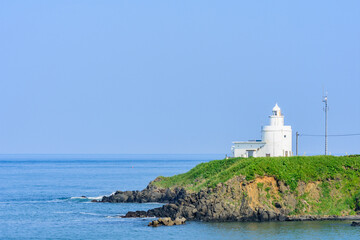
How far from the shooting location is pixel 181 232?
55406 millimetres

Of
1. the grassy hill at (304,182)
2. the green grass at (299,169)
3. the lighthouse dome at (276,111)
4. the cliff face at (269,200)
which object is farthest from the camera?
the lighthouse dome at (276,111)

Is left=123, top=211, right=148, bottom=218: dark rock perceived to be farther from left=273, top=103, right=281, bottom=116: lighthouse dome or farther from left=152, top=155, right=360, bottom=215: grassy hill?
left=273, top=103, right=281, bottom=116: lighthouse dome

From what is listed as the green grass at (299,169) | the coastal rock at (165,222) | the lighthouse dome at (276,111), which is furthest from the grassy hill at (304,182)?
the lighthouse dome at (276,111)

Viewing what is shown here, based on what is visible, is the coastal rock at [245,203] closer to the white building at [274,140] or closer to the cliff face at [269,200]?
the cliff face at [269,200]

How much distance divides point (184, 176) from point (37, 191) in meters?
27.0

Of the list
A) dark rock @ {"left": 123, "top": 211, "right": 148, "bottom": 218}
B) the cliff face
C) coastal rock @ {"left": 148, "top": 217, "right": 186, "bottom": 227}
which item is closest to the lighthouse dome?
the cliff face

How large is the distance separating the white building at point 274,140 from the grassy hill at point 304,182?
55.4ft

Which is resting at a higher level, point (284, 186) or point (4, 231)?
point (284, 186)

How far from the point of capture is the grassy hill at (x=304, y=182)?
62.2 metres

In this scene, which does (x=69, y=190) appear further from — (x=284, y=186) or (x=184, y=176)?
(x=284, y=186)

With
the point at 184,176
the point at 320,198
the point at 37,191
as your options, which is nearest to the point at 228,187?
the point at 320,198

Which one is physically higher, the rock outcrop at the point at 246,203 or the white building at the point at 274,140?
the white building at the point at 274,140

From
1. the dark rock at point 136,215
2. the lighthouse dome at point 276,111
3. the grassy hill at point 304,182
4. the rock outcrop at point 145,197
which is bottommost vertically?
the dark rock at point 136,215

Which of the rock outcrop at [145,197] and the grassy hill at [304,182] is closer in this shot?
the grassy hill at [304,182]
